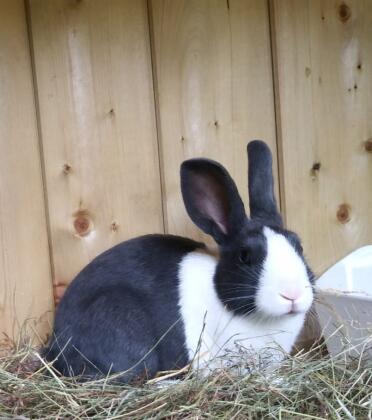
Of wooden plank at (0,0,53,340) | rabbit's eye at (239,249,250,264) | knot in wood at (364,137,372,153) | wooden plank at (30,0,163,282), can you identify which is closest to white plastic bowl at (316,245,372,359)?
rabbit's eye at (239,249,250,264)

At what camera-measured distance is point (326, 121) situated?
2258 millimetres

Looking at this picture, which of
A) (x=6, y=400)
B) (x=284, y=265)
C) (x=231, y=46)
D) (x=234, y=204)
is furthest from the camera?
(x=231, y=46)

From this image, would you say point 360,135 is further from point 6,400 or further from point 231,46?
point 6,400

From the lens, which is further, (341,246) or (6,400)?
(341,246)

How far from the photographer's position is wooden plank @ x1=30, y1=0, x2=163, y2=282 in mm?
2014

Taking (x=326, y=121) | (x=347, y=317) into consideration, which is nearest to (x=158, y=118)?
(x=326, y=121)

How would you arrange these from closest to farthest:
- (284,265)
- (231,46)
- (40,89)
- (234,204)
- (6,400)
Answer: (6,400) → (284,265) → (234,204) → (40,89) → (231,46)

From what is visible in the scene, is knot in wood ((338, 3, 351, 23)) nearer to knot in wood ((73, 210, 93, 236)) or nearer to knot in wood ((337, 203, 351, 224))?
knot in wood ((337, 203, 351, 224))

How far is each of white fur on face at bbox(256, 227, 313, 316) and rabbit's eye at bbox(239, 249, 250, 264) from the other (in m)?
0.06

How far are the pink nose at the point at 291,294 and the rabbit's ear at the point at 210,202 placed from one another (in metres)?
0.25

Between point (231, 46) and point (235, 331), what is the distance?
37.3 inches

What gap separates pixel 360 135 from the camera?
2293mm

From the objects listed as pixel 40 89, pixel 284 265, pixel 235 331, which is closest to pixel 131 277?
pixel 235 331

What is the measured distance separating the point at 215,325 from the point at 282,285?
24 centimetres
